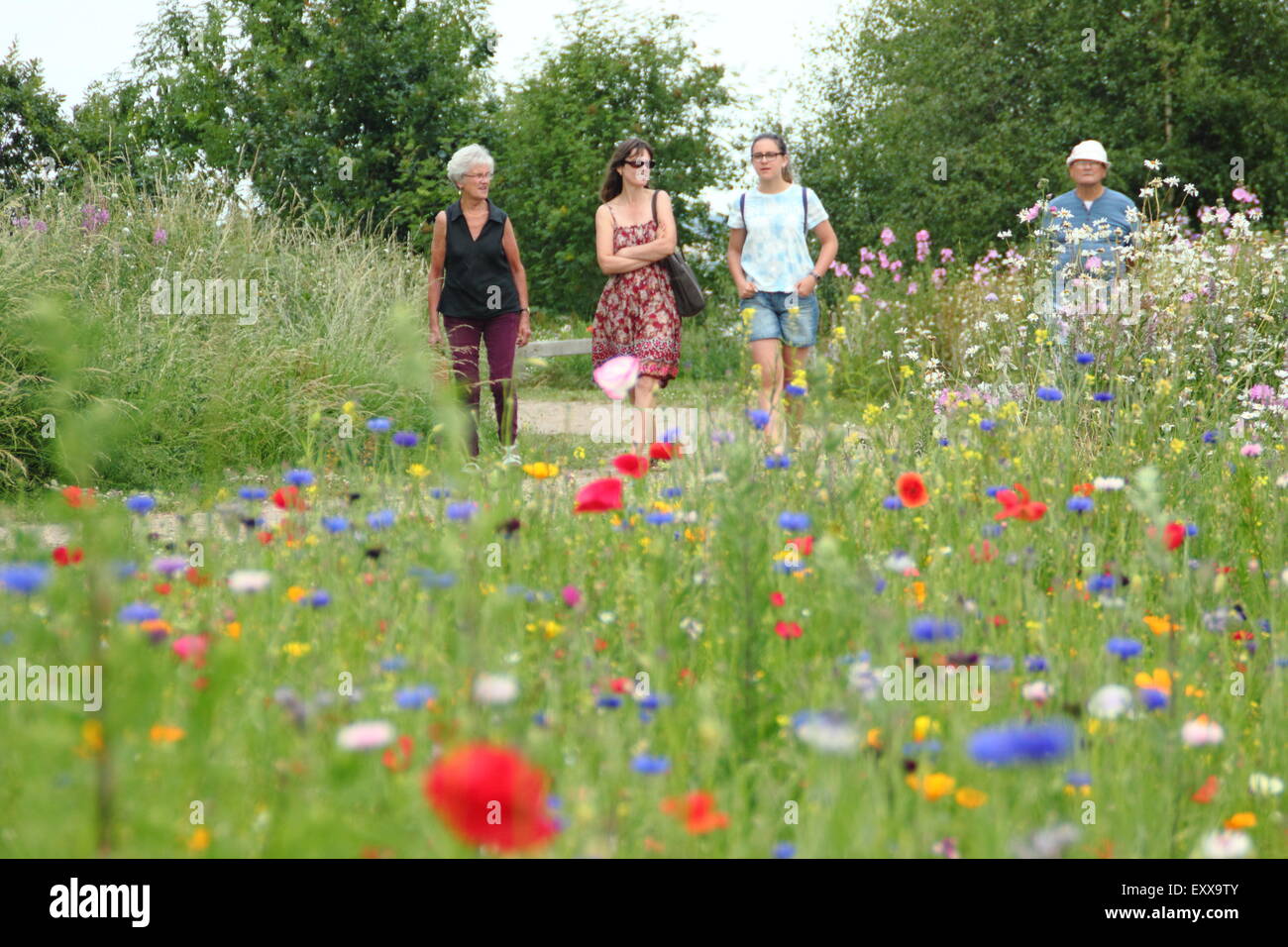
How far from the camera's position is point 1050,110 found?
21.2m

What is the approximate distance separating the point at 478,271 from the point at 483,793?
586cm

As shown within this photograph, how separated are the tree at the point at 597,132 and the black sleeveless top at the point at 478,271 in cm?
784

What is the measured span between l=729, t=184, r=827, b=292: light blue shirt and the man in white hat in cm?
122

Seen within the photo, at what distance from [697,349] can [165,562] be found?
39.0 feet

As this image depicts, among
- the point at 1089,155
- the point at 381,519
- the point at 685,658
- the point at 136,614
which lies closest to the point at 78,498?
the point at 136,614

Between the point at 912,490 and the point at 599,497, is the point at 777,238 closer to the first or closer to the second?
the point at 912,490

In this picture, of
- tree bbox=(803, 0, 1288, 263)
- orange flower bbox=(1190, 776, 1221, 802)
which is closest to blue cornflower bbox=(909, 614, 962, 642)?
orange flower bbox=(1190, 776, 1221, 802)

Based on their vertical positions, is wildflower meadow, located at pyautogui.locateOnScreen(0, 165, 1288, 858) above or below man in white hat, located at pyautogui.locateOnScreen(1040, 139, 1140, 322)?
below

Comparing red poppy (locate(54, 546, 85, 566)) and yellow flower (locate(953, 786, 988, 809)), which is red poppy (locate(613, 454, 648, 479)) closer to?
red poppy (locate(54, 546, 85, 566))

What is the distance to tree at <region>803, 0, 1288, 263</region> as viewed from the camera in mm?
19234

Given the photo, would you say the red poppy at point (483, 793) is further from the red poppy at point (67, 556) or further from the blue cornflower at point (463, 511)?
the red poppy at point (67, 556)

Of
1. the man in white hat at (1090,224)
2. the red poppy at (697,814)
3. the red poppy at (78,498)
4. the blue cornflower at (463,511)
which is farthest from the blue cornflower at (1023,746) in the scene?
the man in white hat at (1090,224)

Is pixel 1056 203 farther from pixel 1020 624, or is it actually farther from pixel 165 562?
pixel 165 562
